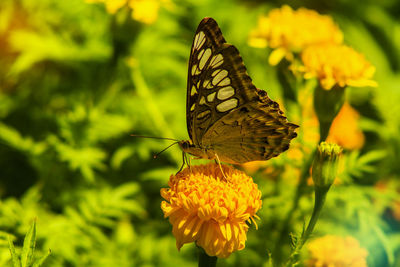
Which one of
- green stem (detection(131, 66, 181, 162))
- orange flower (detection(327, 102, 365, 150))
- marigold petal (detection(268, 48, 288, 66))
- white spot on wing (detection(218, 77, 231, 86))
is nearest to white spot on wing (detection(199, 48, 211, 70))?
white spot on wing (detection(218, 77, 231, 86))

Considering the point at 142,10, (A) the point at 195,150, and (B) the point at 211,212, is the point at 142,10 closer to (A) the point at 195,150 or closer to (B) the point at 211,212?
(A) the point at 195,150

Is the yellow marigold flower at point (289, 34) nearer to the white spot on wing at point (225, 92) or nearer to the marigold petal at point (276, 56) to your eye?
the marigold petal at point (276, 56)

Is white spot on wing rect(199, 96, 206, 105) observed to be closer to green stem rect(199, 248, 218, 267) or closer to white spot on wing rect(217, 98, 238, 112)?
white spot on wing rect(217, 98, 238, 112)

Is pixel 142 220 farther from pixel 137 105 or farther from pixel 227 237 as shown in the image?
pixel 227 237

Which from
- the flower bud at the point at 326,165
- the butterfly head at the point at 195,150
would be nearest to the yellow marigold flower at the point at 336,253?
the flower bud at the point at 326,165

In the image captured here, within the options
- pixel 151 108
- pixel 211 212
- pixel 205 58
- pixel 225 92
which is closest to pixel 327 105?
pixel 225 92

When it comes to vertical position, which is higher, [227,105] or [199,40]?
[199,40]
